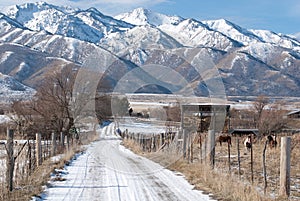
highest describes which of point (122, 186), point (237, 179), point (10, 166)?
point (10, 166)

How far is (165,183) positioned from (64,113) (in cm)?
3545

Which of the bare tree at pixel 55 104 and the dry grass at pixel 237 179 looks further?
the bare tree at pixel 55 104

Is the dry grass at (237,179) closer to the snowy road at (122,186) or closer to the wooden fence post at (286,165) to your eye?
the wooden fence post at (286,165)

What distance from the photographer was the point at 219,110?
1384 inches

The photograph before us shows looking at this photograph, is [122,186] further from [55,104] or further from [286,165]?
[55,104]

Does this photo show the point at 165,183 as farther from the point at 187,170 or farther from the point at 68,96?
the point at 68,96

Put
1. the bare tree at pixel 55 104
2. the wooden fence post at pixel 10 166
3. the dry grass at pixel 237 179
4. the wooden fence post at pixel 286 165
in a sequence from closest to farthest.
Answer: the wooden fence post at pixel 286 165
the dry grass at pixel 237 179
the wooden fence post at pixel 10 166
the bare tree at pixel 55 104

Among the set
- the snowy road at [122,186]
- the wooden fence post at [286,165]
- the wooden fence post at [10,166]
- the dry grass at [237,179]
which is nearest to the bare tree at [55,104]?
the dry grass at [237,179]

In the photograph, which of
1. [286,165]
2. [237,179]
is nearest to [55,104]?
[237,179]

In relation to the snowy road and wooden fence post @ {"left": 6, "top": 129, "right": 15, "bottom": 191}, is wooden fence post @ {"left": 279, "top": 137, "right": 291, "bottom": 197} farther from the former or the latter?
wooden fence post @ {"left": 6, "top": 129, "right": 15, "bottom": 191}

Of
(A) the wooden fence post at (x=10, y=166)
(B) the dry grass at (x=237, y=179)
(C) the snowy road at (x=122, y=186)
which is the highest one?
(A) the wooden fence post at (x=10, y=166)

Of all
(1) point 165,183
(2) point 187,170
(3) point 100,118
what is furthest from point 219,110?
(1) point 165,183

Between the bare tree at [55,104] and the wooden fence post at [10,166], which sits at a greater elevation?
the bare tree at [55,104]

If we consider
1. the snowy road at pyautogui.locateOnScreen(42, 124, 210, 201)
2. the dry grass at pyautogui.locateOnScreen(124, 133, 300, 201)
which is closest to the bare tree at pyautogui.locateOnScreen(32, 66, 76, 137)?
the dry grass at pyautogui.locateOnScreen(124, 133, 300, 201)
